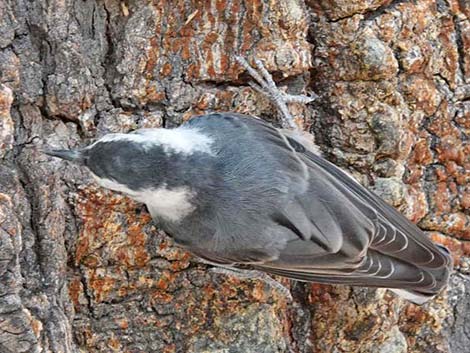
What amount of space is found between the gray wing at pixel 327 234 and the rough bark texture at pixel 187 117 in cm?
19

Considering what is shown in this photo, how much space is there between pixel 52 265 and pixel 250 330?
2.90 feet

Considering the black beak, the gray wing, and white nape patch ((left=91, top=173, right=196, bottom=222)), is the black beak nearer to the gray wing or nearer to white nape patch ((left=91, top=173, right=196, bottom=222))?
white nape patch ((left=91, top=173, right=196, bottom=222))

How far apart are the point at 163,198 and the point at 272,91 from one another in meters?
0.68

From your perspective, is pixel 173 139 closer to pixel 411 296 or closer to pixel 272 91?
pixel 272 91

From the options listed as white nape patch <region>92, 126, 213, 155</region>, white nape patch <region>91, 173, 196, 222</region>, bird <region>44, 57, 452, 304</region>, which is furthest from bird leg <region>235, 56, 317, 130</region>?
white nape patch <region>91, 173, 196, 222</region>

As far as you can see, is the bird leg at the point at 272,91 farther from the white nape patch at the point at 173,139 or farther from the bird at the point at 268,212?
the white nape patch at the point at 173,139

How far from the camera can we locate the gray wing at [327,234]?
2859 mm

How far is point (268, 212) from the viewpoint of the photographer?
2.86 m

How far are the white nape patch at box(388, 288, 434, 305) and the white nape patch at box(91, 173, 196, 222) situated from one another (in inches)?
39.3

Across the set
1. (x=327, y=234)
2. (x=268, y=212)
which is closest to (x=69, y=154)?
(x=268, y=212)

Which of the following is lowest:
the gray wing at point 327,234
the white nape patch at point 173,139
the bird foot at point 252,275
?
the bird foot at point 252,275

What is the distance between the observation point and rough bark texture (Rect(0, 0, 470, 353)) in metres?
2.69

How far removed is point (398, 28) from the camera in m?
3.18

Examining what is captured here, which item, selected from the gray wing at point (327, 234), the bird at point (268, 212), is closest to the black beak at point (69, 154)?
the bird at point (268, 212)
